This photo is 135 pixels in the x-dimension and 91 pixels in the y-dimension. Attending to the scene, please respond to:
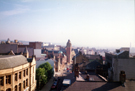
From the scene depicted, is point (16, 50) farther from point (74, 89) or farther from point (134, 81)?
point (134, 81)

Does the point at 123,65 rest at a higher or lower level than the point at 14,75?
higher

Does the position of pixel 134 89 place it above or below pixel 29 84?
above

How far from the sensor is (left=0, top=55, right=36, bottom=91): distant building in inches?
936

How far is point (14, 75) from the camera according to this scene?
25875mm

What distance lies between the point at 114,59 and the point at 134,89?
16.2 meters

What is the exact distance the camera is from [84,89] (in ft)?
67.5

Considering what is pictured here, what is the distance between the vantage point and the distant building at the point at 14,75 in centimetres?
2377

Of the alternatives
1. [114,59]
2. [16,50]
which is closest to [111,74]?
[114,59]

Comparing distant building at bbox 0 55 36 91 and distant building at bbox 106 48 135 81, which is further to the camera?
distant building at bbox 106 48 135 81

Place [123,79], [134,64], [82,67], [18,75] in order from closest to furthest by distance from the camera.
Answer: [123,79]
[18,75]
[134,64]
[82,67]

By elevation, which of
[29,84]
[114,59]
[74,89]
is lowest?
[29,84]

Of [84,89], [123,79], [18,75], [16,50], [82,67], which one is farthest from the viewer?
[16,50]

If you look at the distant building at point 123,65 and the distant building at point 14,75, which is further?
the distant building at point 123,65

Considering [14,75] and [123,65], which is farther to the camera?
[123,65]
